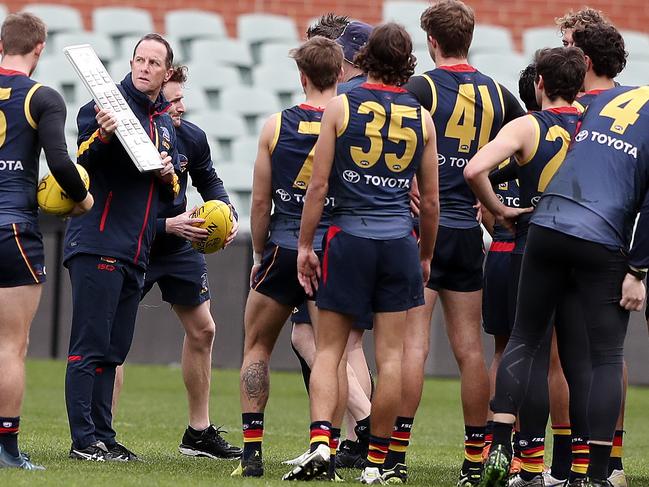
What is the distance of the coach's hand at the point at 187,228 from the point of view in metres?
7.13

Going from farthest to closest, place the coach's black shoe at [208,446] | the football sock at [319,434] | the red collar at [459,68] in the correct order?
the coach's black shoe at [208,446]
the red collar at [459,68]
the football sock at [319,434]

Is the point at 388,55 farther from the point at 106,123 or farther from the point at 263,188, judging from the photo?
the point at 106,123

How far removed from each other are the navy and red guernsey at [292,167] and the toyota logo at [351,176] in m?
0.44

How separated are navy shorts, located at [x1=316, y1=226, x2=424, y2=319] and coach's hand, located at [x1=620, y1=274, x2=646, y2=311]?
0.99 metres

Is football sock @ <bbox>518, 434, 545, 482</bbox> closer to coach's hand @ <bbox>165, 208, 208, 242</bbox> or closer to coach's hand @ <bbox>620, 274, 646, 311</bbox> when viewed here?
coach's hand @ <bbox>620, 274, 646, 311</bbox>

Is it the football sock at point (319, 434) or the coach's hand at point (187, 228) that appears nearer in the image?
the football sock at point (319, 434)

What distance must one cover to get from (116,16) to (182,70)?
885cm

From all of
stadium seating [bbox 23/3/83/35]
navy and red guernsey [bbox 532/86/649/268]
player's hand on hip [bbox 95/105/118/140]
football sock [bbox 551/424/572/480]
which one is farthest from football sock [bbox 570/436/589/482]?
stadium seating [bbox 23/3/83/35]

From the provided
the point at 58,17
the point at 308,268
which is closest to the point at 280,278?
the point at 308,268

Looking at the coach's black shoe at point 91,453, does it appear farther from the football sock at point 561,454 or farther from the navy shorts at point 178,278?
the football sock at point 561,454

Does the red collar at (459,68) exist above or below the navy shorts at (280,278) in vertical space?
above

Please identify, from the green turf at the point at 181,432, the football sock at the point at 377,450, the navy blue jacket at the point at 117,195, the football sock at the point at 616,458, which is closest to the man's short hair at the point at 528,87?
the football sock at the point at 616,458

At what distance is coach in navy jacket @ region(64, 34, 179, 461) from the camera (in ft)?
21.8

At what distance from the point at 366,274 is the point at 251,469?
46.0 inches
